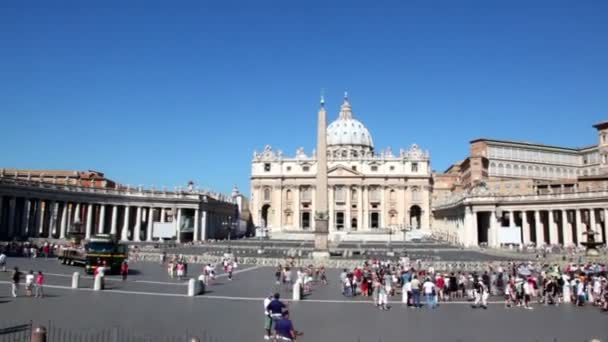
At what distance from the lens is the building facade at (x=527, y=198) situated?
55062 mm

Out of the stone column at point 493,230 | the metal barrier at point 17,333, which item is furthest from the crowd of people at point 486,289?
the stone column at point 493,230

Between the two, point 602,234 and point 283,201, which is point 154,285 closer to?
point 602,234

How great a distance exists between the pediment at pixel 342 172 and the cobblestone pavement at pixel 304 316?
81.3 m

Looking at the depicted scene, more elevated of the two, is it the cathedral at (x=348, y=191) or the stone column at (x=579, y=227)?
the cathedral at (x=348, y=191)

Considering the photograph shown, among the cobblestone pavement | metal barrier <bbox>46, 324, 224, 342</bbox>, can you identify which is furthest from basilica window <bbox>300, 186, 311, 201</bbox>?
metal barrier <bbox>46, 324, 224, 342</bbox>

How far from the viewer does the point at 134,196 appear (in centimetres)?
6594

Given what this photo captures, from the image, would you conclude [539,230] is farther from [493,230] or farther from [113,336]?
[113,336]

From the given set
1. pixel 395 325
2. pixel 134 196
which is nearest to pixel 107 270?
pixel 395 325

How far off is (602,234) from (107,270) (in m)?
51.9

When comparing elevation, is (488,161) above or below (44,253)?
above

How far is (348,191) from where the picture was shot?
102 meters

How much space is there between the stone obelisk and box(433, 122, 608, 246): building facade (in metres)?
18.9

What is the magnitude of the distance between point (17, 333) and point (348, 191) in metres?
91.8

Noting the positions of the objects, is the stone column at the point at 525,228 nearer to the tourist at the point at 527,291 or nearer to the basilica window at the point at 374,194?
the basilica window at the point at 374,194
